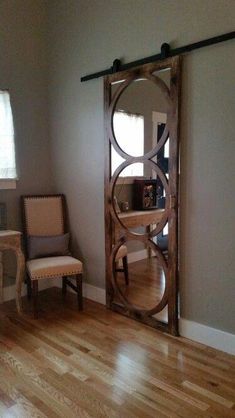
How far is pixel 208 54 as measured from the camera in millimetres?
2230

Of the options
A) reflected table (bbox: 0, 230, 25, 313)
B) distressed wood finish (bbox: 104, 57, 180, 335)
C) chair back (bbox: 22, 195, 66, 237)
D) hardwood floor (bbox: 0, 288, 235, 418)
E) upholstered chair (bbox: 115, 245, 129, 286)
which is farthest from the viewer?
chair back (bbox: 22, 195, 66, 237)

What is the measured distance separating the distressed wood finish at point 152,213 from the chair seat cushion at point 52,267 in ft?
1.06

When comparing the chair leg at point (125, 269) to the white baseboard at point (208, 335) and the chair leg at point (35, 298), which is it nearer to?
the white baseboard at point (208, 335)

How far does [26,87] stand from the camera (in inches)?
131

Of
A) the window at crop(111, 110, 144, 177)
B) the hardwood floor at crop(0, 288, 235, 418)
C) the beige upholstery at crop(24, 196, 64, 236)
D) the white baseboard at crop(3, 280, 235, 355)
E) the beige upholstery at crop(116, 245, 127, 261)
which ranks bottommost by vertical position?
the hardwood floor at crop(0, 288, 235, 418)

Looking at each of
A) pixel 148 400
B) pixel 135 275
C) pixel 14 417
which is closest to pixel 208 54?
pixel 135 275

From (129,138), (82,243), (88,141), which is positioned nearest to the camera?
(129,138)

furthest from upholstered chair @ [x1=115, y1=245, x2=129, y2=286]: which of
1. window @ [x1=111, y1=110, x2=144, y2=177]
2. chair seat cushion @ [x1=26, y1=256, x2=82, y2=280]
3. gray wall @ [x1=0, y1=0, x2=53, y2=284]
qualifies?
gray wall @ [x1=0, y1=0, x2=53, y2=284]

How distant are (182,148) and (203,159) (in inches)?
7.3

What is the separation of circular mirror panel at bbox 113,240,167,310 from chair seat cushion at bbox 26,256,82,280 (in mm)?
383

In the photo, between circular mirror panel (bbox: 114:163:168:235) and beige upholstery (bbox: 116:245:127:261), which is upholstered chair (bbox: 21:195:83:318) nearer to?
beige upholstery (bbox: 116:245:127:261)

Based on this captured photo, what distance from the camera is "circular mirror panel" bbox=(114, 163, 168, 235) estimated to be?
2633mm

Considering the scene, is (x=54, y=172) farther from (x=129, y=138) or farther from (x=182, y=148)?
(x=182, y=148)

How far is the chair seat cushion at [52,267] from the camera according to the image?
2.87 meters
